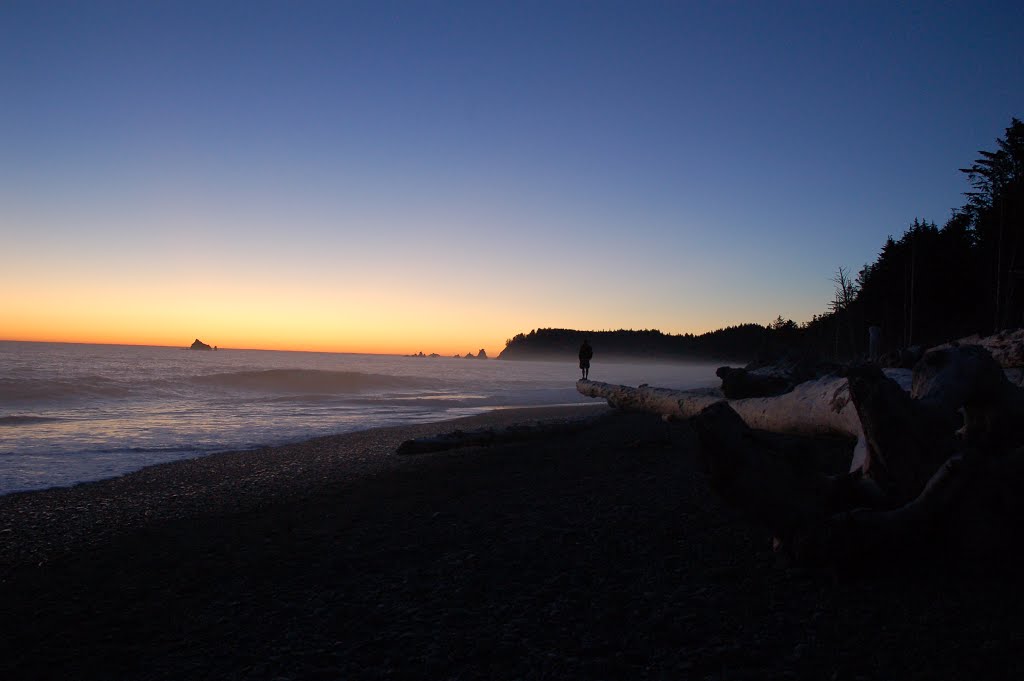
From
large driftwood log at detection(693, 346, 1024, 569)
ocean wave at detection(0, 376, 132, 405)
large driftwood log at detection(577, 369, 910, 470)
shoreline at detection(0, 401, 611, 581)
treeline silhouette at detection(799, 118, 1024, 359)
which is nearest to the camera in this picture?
large driftwood log at detection(693, 346, 1024, 569)

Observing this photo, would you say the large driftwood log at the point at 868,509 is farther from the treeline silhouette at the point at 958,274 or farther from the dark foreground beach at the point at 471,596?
the treeline silhouette at the point at 958,274

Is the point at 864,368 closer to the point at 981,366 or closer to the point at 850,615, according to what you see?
the point at 981,366

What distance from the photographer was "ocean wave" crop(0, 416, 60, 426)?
1216cm

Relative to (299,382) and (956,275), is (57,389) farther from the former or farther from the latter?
(956,275)

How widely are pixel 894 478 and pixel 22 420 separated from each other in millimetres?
15972

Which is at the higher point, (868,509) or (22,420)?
(868,509)

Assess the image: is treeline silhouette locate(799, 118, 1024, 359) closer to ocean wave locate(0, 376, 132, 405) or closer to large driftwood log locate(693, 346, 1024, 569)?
large driftwood log locate(693, 346, 1024, 569)

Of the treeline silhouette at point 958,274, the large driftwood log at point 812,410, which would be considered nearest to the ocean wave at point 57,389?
the large driftwood log at point 812,410

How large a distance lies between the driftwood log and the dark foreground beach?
0.55ft

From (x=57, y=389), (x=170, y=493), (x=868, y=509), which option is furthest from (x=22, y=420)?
(x=868, y=509)

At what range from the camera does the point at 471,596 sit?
2.68m

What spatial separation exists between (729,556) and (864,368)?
113cm

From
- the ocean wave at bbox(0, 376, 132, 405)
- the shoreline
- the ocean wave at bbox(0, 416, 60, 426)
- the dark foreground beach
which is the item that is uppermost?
the dark foreground beach

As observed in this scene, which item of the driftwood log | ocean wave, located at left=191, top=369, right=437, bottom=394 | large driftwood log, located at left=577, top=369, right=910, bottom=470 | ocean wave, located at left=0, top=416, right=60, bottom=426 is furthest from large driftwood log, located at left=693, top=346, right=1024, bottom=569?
ocean wave, located at left=191, top=369, right=437, bottom=394
